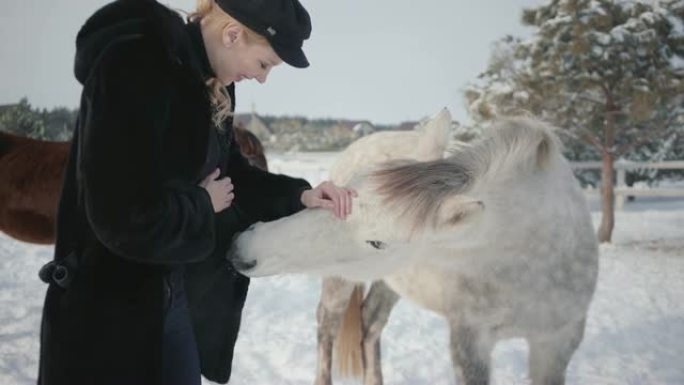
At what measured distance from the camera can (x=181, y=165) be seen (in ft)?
2.95

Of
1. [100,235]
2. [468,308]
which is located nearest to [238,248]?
[100,235]

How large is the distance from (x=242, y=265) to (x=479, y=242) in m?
0.76

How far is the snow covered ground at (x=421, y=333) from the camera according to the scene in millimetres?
2760

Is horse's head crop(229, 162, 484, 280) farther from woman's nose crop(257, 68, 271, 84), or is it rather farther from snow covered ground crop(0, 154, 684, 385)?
snow covered ground crop(0, 154, 684, 385)

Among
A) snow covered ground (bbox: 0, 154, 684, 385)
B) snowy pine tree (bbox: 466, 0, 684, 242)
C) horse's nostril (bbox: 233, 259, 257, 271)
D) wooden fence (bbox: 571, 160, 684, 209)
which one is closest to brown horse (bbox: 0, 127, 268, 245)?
snow covered ground (bbox: 0, 154, 684, 385)

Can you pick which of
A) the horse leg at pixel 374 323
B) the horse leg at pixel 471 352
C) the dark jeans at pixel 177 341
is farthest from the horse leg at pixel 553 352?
the dark jeans at pixel 177 341

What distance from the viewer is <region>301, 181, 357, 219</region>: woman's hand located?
4.43 feet

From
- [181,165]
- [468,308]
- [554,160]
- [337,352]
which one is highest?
[181,165]

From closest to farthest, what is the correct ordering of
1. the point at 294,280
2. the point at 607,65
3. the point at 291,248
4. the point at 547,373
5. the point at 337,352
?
Answer: 1. the point at 291,248
2. the point at 547,373
3. the point at 337,352
4. the point at 294,280
5. the point at 607,65

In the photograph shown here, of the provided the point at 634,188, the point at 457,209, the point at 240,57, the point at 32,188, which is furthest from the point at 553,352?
the point at 634,188

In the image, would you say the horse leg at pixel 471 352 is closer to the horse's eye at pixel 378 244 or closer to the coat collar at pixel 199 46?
the horse's eye at pixel 378 244

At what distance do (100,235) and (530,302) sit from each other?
4.41ft

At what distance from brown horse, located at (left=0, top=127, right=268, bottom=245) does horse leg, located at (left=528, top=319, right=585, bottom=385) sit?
73.8 inches

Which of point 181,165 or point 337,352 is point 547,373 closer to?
point 337,352
